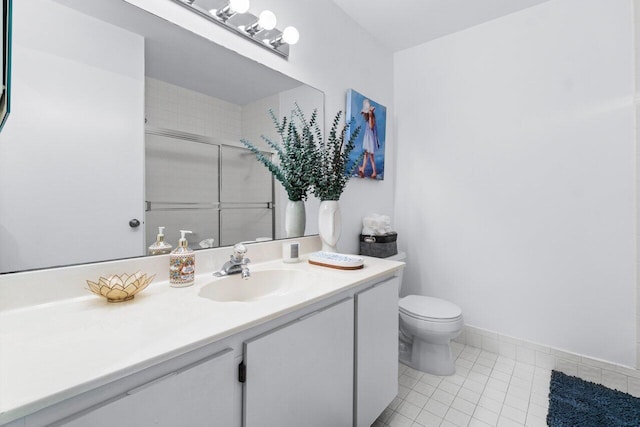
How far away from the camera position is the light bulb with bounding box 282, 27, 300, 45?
1.47 meters

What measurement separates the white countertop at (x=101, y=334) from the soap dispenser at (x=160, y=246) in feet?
0.39

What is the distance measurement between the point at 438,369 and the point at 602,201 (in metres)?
1.42

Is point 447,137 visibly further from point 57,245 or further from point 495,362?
point 57,245

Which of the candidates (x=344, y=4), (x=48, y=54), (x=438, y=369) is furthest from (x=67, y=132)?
(x=438, y=369)

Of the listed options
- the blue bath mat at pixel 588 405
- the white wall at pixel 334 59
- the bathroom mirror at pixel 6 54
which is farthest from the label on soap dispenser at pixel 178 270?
the blue bath mat at pixel 588 405

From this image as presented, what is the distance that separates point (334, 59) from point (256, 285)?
154cm

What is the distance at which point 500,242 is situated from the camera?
2.06 metres

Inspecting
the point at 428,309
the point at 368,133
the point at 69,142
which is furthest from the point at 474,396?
the point at 69,142

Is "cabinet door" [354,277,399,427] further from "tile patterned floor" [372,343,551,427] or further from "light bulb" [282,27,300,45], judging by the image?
"light bulb" [282,27,300,45]

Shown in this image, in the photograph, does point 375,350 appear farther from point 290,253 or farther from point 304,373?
point 290,253

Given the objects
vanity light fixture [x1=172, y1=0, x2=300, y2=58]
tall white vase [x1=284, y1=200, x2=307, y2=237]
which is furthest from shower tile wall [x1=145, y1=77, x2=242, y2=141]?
tall white vase [x1=284, y1=200, x2=307, y2=237]

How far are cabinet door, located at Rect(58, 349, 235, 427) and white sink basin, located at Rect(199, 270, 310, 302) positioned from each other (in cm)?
39

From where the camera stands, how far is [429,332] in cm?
173

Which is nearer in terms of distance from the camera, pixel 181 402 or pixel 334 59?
pixel 181 402
